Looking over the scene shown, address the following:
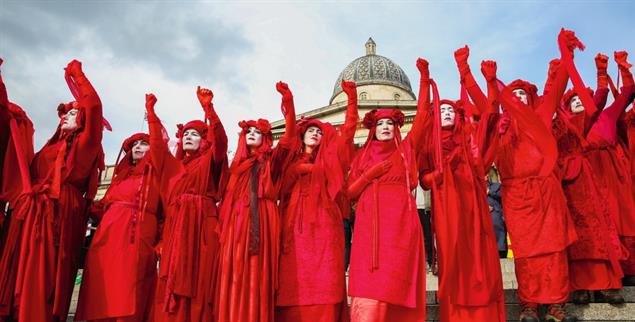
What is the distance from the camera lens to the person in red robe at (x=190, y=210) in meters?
4.41

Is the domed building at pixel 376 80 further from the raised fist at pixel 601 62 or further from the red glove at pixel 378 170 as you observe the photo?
the red glove at pixel 378 170

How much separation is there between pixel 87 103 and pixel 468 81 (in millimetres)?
3429

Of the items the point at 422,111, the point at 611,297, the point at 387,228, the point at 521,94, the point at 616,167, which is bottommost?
the point at 611,297

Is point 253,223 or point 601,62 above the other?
point 601,62

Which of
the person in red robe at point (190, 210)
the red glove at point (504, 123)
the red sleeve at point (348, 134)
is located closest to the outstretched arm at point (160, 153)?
the person in red robe at point (190, 210)

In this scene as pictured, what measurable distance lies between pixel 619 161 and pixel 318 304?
11.2ft

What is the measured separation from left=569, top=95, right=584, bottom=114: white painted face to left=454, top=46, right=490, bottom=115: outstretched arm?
1242mm

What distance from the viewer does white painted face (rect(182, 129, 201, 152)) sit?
5.16 meters

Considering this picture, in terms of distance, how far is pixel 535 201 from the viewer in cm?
450

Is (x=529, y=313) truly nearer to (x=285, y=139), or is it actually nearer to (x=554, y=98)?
(x=554, y=98)

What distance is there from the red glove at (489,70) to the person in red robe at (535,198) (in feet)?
0.69

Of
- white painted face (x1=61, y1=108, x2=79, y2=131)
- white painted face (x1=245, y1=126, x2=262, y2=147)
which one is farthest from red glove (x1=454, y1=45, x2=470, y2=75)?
white painted face (x1=61, y1=108, x2=79, y2=131)

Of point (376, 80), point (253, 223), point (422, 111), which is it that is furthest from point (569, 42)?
point (376, 80)

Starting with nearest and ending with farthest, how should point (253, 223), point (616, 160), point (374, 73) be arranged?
point (253, 223)
point (616, 160)
point (374, 73)
